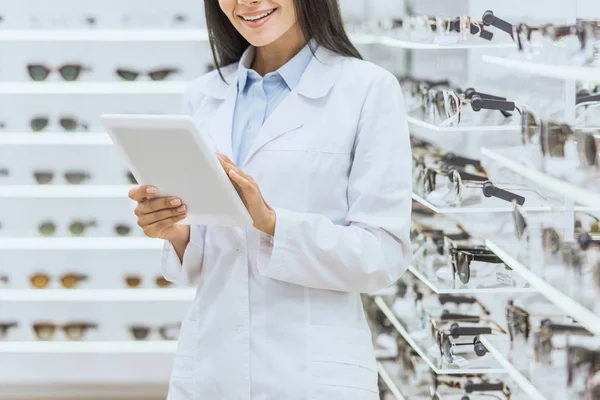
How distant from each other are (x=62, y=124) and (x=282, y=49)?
11.6 ft

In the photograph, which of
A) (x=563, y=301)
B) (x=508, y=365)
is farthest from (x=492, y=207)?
(x=563, y=301)

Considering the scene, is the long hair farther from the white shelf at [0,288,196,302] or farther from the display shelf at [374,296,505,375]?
the white shelf at [0,288,196,302]

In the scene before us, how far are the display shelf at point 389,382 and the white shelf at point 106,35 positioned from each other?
2022mm

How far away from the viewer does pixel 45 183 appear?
529cm

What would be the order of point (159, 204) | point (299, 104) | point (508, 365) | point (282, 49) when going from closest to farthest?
point (159, 204) → point (299, 104) → point (282, 49) → point (508, 365)

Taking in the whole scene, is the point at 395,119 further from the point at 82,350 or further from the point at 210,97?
the point at 82,350

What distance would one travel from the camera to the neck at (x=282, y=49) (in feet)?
6.55

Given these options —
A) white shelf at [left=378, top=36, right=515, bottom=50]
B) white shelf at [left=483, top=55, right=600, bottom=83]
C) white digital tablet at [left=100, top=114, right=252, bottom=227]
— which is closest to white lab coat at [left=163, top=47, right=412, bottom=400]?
white digital tablet at [left=100, top=114, right=252, bottom=227]

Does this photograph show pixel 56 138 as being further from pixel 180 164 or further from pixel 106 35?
pixel 180 164

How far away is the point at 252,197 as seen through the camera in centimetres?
169

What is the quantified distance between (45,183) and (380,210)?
3844mm

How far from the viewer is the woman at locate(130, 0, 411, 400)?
177 cm

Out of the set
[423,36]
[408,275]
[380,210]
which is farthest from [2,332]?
[380,210]

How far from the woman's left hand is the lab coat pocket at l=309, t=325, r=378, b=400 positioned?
0.23m
